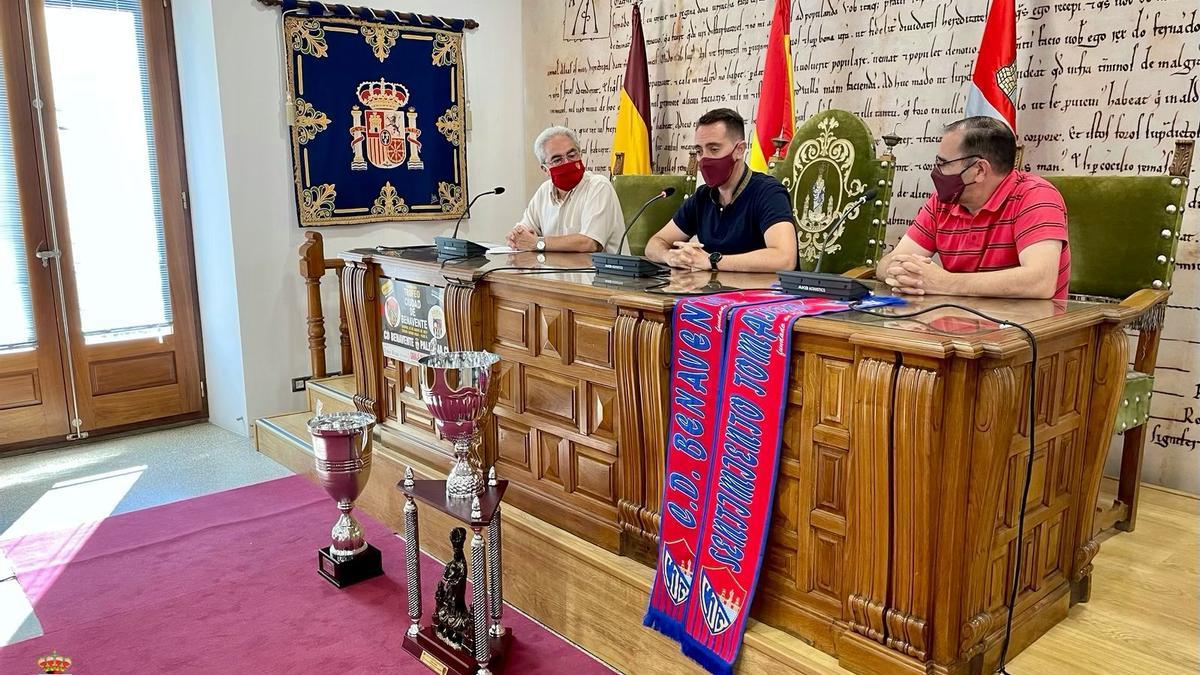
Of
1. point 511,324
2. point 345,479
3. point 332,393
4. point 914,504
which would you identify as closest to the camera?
point 914,504

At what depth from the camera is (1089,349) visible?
73.2 inches

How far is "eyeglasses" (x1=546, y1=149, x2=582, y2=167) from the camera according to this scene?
340 cm

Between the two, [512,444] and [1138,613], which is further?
[512,444]

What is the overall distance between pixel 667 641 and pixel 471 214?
3.47 m

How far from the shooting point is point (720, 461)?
1887 mm

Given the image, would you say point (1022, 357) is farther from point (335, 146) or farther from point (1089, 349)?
point (335, 146)

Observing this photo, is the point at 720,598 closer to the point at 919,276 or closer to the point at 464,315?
the point at 919,276

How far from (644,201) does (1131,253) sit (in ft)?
6.23

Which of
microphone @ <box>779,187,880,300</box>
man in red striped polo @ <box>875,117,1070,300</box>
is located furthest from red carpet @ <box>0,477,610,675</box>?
man in red striped polo @ <box>875,117,1070,300</box>

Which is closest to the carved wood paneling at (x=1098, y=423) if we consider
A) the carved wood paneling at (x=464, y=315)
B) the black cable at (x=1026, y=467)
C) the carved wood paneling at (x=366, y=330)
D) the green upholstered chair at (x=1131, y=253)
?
the black cable at (x=1026, y=467)

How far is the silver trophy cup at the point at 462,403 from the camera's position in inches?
83.8

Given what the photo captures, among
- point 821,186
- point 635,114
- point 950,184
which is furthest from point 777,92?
point 950,184

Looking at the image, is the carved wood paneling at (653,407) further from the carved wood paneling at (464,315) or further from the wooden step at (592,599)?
the carved wood paneling at (464,315)

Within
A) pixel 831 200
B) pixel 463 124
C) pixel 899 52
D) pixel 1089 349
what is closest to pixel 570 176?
pixel 831 200
